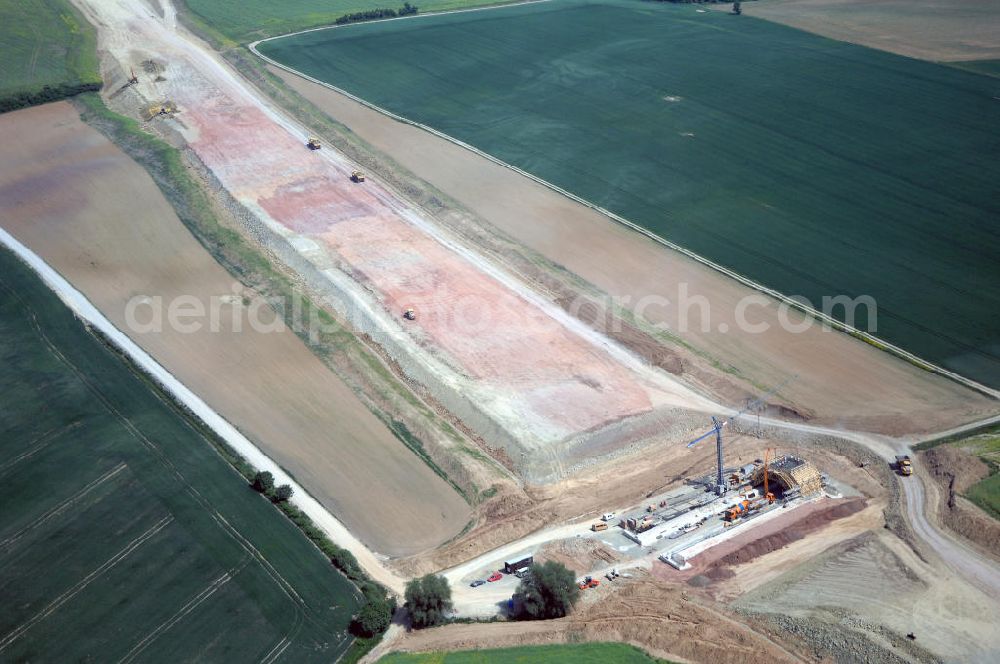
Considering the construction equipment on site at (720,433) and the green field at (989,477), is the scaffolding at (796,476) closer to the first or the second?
the construction equipment on site at (720,433)

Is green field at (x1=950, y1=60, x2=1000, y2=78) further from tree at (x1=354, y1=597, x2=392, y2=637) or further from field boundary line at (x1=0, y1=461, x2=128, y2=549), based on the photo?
field boundary line at (x1=0, y1=461, x2=128, y2=549)

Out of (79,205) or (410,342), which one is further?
(79,205)

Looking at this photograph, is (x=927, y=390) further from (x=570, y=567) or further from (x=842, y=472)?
(x=570, y=567)

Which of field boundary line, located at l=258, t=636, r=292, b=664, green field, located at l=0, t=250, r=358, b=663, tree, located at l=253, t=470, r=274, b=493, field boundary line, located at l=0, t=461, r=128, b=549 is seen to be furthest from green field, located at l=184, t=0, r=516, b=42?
field boundary line, located at l=258, t=636, r=292, b=664

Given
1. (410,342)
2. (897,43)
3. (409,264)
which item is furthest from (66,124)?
(897,43)

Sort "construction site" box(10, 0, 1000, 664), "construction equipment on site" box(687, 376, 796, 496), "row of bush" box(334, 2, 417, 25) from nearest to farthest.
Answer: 1. "construction site" box(10, 0, 1000, 664)
2. "construction equipment on site" box(687, 376, 796, 496)
3. "row of bush" box(334, 2, 417, 25)

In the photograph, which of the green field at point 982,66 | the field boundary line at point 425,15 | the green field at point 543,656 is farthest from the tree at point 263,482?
the green field at point 982,66
